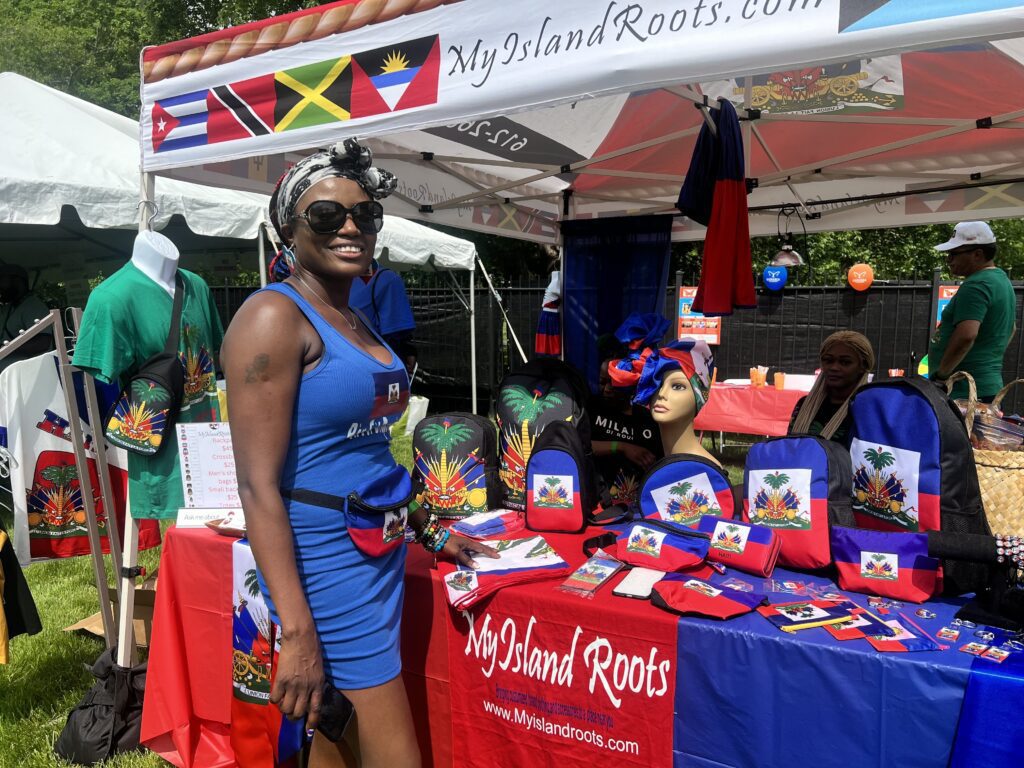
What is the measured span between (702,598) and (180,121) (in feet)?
7.53

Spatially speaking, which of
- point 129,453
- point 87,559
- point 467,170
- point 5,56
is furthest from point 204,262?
point 5,56

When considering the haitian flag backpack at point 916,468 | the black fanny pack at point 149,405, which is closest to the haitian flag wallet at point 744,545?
the haitian flag backpack at point 916,468

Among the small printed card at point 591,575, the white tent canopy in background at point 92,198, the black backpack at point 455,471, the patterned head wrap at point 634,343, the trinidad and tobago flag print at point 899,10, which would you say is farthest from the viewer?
the white tent canopy in background at point 92,198

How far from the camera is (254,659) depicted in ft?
6.29

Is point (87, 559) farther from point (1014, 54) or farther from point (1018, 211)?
point (1018, 211)

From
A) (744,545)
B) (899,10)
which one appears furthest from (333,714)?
(899,10)

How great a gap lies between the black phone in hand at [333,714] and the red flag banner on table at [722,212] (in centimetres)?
186

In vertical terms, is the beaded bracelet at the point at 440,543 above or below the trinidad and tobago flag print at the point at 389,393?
below

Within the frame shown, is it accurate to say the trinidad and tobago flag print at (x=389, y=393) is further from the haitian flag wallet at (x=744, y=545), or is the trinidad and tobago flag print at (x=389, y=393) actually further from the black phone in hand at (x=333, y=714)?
the haitian flag wallet at (x=744, y=545)

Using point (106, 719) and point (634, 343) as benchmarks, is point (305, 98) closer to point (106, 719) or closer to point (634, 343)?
point (634, 343)

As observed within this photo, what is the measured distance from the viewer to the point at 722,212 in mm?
2574

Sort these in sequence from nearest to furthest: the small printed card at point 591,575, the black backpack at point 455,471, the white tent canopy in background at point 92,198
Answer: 1. the small printed card at point 591,575
2. the black backpack at point 455,471
3. the white tent canopy in background at point 92,198

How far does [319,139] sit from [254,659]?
156 centimetres

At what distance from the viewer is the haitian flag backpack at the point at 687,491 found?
190 centimetres
